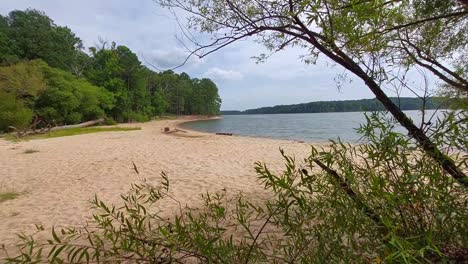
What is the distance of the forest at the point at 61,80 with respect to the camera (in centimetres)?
2373

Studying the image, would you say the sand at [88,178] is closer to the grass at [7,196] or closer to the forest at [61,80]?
the grass at [7,196]

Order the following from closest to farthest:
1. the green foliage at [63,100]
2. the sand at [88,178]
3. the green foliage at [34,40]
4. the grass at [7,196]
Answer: the sand at [88,178]
the grass at [7,196]
the green foliage at [63,100]
the green foliage at [34,40]

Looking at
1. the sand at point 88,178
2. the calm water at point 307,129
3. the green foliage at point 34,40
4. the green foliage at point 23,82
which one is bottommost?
the calm water at point 307,129

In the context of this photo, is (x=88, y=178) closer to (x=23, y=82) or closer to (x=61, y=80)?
(x=23, y=82)

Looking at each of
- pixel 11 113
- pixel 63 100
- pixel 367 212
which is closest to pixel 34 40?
pixel 63 100

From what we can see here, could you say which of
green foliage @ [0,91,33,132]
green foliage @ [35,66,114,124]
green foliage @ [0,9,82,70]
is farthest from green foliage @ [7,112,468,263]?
green foliage @ [0,9,82,70]

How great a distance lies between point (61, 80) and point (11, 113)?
836 cm

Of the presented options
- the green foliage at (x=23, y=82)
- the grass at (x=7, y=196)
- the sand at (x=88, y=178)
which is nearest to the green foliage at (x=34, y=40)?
the green foliage at (x=23, y=82)

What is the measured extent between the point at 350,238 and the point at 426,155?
1.97ft

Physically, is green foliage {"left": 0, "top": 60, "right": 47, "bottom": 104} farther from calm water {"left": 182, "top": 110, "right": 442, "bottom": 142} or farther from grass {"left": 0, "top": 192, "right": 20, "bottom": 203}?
grass {"left": 0, "top": 192, "right": 20, "bottom": 203}

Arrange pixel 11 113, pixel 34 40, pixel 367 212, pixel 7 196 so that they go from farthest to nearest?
pixel 34 40 → pixel 11 113 → pixel 7 196 → pixel 367 212

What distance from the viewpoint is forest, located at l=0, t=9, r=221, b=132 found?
2373 cm

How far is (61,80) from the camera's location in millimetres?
29547

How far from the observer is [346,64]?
7.88 feet
